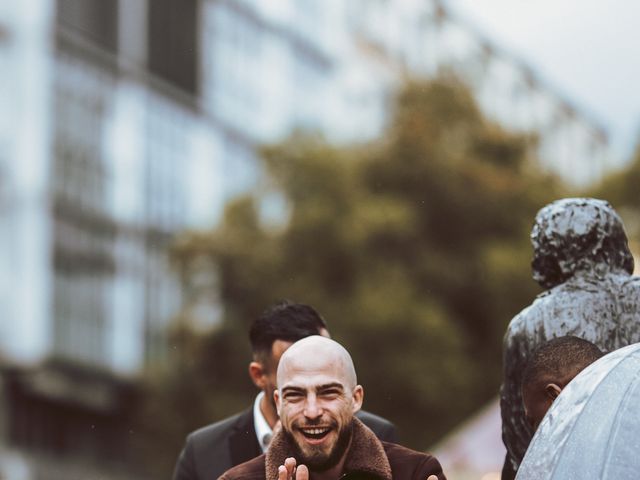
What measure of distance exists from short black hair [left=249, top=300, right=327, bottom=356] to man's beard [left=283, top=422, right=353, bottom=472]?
196cm

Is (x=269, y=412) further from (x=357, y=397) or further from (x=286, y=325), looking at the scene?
(x=357, y=397)

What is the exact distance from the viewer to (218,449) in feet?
24.1

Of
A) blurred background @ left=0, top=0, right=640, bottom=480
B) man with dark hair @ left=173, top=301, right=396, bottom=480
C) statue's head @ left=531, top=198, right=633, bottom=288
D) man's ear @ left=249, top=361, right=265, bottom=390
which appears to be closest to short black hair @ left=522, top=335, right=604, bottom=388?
statue's head @ left=531, top=198, right=633, bottom=288

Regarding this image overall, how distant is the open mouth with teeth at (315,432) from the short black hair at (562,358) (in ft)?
2.56

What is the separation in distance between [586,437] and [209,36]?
4772 cm

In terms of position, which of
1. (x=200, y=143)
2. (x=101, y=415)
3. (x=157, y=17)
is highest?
(x=157, y=17)

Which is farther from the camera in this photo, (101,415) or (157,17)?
(157,17)

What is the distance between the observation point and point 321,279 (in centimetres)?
3083

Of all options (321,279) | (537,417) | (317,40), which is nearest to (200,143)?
(317,40)

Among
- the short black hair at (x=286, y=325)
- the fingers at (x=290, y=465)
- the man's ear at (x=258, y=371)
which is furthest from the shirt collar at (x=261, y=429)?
the fingers at (x=290, y=465)

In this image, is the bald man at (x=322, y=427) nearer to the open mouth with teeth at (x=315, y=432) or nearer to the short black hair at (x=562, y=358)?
the open mouth with teeth at (x=315, y=432)

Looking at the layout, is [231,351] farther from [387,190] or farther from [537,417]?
[537,417]

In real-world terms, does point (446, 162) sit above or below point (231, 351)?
above

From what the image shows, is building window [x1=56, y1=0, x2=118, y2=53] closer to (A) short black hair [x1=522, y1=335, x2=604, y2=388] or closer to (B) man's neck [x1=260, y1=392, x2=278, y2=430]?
(B) man's neck [x1=260, y1=392, x2=278, y2=430]
